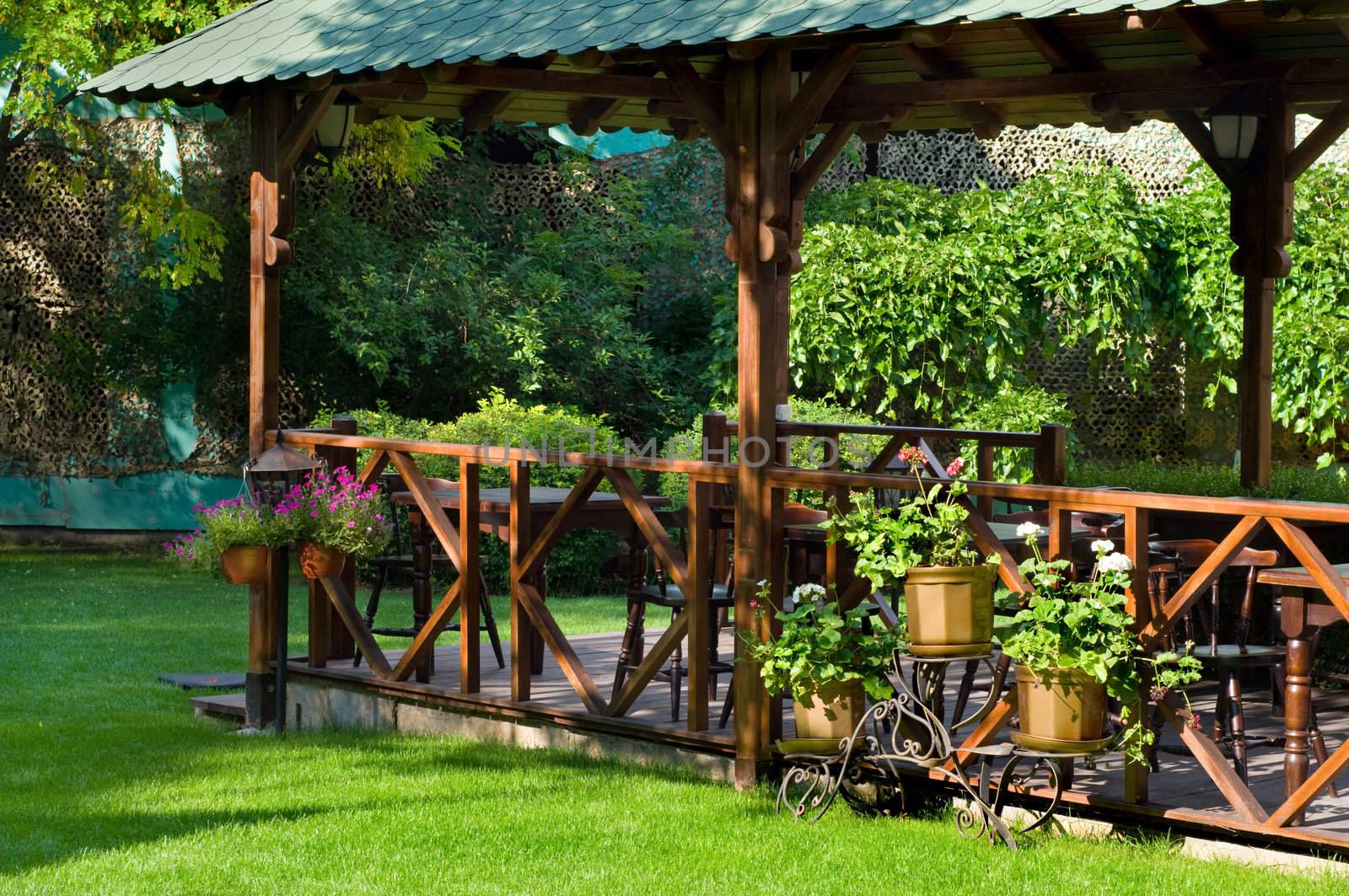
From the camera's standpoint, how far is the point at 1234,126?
26.0 feet

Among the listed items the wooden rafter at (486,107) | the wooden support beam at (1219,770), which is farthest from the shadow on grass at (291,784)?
the wooden rafter at (486,107)

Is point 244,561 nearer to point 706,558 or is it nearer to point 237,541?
point 237,541

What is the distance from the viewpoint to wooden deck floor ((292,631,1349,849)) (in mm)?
5793

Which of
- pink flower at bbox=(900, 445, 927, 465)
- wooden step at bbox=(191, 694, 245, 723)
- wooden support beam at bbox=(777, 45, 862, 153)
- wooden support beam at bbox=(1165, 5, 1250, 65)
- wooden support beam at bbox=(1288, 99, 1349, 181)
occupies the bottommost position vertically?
wooden step at bbox=(191, 694, 245, 723)

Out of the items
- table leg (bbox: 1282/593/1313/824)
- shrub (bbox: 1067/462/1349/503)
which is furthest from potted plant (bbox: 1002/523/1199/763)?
shrub (bbox: 1067/462/1349/503)

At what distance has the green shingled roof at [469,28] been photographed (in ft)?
18.9

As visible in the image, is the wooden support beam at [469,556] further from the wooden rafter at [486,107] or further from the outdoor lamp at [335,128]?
the wooden rafter at [486,107]

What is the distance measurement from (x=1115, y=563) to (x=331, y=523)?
359cm

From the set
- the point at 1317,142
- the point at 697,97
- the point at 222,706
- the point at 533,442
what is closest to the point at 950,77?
the point at 1317,142

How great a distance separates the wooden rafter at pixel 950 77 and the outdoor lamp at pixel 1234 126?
100 cm

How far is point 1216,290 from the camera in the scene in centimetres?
1323

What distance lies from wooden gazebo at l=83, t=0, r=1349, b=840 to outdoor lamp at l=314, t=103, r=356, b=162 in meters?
0.07

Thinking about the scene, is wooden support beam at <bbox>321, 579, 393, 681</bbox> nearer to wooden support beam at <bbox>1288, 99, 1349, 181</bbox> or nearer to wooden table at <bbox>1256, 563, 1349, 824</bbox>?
wooden table at <bbox>1256, 563, 1349, 824</bbox>

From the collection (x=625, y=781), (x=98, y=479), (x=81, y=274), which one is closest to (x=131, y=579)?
(x=98, y=479)
